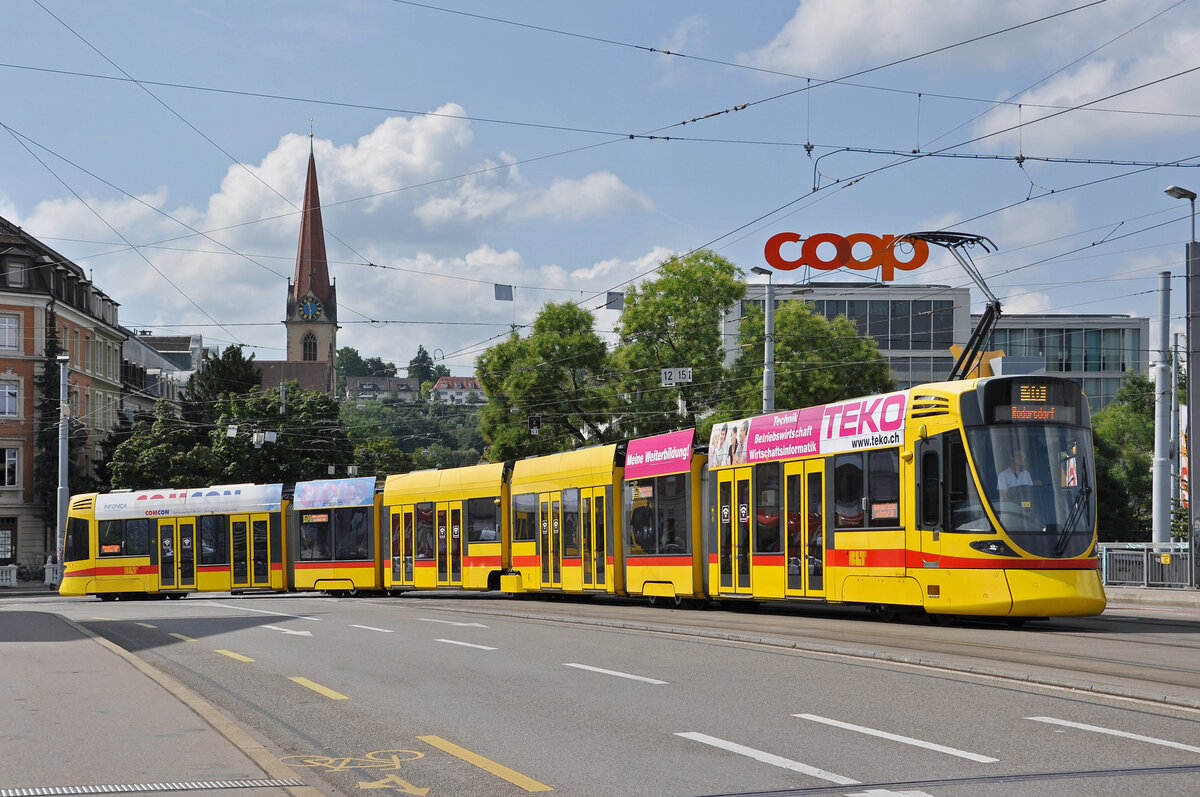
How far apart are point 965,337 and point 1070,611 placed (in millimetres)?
73576

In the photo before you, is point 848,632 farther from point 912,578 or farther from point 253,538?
point 253,538

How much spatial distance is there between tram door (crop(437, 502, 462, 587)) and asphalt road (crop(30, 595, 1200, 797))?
46.0 ft

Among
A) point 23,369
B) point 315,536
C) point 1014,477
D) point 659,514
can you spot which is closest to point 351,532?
point 315,536

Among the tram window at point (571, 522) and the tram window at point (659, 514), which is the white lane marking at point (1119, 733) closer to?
the tram window at point (659, 514)

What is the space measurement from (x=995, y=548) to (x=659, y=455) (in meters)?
9.04

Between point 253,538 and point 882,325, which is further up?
point 882,325

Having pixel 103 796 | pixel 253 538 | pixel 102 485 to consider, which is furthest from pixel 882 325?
pixel 103 796

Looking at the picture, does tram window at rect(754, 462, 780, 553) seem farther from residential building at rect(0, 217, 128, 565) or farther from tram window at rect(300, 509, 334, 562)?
residential building at rect(0, 217, 128, 565)

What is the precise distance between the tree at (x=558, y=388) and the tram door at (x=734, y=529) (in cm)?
3452

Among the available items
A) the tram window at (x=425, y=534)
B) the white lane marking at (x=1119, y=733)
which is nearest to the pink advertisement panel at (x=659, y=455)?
the tram window at (x=425, y=534)

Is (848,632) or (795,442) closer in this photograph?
(848,632)

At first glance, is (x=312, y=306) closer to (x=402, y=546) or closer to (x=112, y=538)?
(x=112, y=538)

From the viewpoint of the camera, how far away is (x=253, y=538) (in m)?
39.6

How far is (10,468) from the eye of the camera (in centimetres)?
6894
